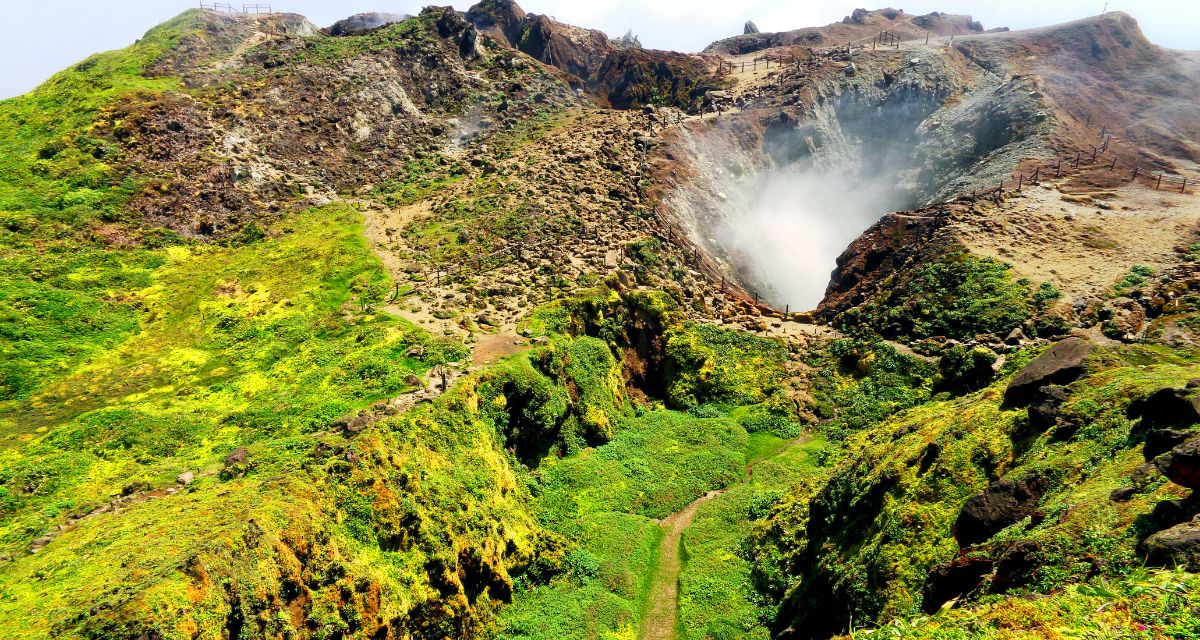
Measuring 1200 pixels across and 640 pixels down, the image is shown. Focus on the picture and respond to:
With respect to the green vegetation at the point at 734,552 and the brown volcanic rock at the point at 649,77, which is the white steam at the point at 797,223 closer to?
the brown volcanic rock at the point at 649,77

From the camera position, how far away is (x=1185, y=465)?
37.3 feet

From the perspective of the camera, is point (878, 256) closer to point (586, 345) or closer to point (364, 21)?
point (586, 345)

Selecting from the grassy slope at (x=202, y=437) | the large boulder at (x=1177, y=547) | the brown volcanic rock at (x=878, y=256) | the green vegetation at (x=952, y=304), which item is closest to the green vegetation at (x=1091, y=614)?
the large boulder at (x=1177, y=547)

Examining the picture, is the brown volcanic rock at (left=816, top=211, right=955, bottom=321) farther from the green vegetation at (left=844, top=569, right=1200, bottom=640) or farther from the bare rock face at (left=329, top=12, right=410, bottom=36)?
the bare rock face at (left=329, top=12, right=410, bottom=36)

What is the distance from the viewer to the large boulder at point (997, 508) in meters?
16.2

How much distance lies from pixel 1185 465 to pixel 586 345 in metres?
30.6

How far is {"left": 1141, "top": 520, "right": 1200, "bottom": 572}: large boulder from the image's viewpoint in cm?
1021

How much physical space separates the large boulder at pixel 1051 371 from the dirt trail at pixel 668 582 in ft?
50.4

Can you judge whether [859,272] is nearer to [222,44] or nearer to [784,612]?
[784,612]

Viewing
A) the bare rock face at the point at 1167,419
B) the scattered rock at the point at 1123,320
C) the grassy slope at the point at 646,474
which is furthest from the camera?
the scattered rock at the point at 1123,320

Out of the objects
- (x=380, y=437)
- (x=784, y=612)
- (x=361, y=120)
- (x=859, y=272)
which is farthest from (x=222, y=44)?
(x=784, y=612)

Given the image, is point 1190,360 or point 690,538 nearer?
point 1190,360

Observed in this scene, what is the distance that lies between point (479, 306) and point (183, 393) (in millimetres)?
16680

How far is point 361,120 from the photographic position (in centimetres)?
6141
